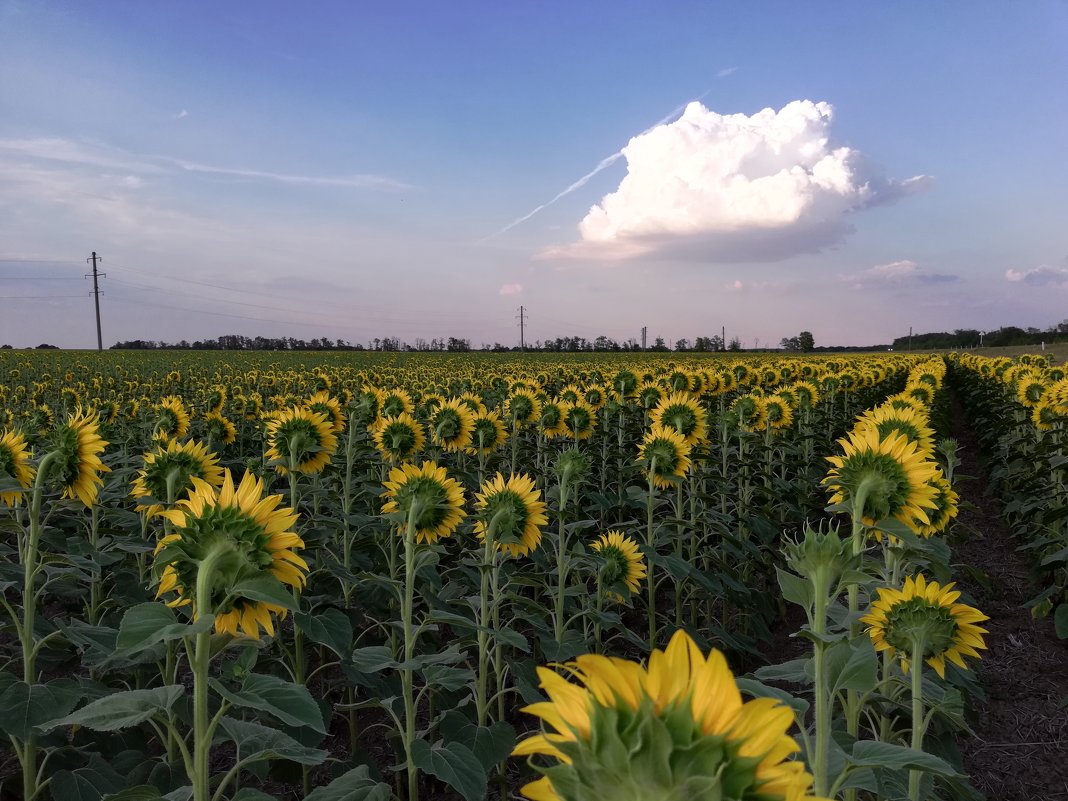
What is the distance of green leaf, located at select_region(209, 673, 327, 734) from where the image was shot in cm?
159

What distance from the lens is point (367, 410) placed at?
5598mm

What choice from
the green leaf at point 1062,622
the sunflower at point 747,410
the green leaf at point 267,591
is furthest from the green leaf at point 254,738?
the sunflower at point 747,410

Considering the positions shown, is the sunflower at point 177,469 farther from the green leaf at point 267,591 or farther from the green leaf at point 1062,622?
the green leaf at point 1062,622

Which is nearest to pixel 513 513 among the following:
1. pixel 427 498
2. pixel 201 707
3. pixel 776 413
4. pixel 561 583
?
pixel 427 498

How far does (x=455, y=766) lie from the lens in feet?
8.21

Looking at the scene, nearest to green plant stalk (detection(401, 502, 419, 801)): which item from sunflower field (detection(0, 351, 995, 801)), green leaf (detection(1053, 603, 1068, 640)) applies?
sunflower field (detection(0, 351, 995, 801))

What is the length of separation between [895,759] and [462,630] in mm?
2729

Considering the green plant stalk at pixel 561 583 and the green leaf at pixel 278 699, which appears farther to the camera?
the green plant stalk at pixel 561 583

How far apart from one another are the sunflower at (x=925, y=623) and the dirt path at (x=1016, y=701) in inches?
55.1

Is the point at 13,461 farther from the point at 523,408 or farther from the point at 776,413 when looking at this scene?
the point at 776,413

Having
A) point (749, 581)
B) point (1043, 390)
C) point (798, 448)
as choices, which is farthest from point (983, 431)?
point (749, 581)

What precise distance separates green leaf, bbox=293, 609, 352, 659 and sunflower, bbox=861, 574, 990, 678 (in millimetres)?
1999

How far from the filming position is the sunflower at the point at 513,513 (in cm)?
344

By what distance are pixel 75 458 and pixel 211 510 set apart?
189cm
